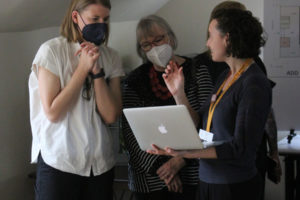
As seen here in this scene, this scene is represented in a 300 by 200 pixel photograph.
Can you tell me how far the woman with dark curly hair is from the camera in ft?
4.39

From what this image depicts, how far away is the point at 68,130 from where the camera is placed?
5.41 feet

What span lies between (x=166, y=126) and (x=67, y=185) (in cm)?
55

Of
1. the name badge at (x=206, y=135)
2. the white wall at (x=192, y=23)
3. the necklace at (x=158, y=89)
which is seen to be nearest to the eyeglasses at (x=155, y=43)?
the necklace at (x=158, y=89)

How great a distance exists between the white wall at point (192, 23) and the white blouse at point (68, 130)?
161 centimetres

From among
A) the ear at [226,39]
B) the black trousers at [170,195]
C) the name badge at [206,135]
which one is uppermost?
the ear at [226,39]

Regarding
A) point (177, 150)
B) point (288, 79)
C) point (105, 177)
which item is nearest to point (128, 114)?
point (177, 150)

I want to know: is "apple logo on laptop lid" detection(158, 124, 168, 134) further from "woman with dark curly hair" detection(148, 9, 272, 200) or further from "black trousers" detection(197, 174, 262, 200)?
"black trousers" detection(197, 174, 262, 200)

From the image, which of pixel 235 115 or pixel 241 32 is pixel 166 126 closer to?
pixel 235 115

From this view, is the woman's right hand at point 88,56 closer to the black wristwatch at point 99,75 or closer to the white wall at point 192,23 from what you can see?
the black wristwatch at point 99,75

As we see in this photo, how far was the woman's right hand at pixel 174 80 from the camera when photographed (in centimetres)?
170

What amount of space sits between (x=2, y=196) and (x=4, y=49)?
88 centimetres

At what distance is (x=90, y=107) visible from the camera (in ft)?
5.60

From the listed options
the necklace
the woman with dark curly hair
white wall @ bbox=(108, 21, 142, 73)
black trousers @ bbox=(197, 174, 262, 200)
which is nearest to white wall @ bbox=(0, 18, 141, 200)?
white wall @ bbox=(108, 21, 142, 73)

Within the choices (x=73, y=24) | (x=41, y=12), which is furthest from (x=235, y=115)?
(x=41, y=12)
